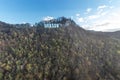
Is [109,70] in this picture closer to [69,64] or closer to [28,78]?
[69,64]

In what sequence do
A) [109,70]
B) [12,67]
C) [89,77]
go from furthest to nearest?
[12,67] → [109,70] → [89,77]

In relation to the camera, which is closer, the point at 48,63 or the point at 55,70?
the point at 55,70

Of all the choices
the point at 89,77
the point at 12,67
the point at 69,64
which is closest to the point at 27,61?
the point at 12,67

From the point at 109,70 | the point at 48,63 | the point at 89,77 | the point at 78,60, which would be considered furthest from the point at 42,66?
the point at 109,70

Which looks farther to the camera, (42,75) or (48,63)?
(48,63)

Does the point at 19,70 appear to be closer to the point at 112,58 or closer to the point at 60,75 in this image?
the point at 60,75

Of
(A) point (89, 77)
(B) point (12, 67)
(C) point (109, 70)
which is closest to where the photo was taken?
(A) point (89, 77)

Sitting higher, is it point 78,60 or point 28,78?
point 78,60

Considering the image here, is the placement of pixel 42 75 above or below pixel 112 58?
below
